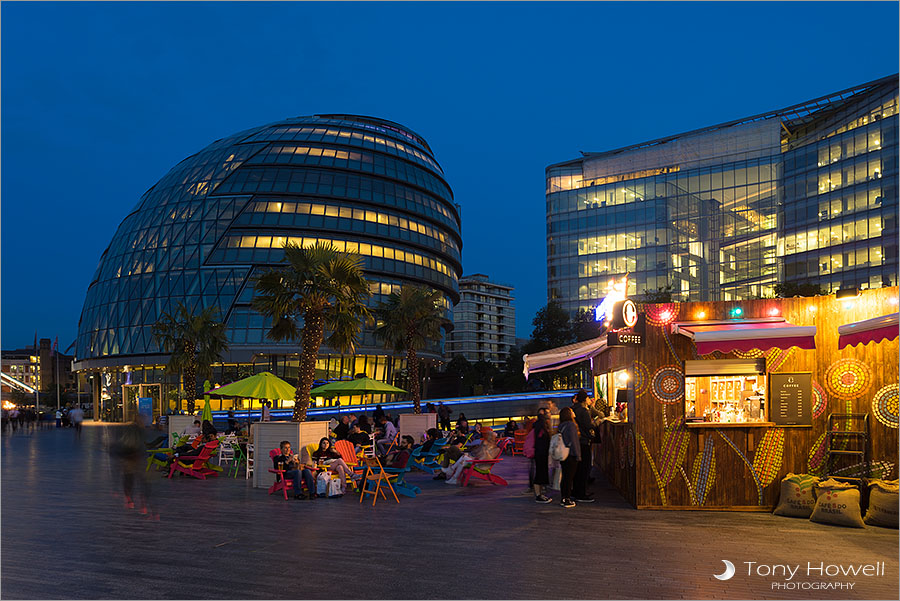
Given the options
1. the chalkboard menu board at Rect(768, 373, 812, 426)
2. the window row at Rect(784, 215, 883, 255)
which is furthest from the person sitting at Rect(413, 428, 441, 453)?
the window row at Rect(784, 215, 883, 255)

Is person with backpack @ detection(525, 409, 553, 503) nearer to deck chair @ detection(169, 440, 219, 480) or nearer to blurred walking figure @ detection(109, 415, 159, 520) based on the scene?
blurred walking figure @ detection(109, 415, 159, 520)

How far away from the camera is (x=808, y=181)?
72.4 meters

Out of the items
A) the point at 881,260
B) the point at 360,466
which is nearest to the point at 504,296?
the point at 881,260

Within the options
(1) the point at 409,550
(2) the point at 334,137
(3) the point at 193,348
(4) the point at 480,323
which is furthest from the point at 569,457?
(4) the point at 480,323

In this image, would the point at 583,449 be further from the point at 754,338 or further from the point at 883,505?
the point at 883,505

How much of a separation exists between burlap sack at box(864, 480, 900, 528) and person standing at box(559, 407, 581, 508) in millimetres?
4806

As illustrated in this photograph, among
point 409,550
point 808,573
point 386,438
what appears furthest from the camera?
point 386,438

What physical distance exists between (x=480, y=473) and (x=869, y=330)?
9.11 metres

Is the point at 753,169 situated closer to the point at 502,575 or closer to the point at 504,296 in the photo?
the point at 502,575

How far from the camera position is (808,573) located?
804 centimetres

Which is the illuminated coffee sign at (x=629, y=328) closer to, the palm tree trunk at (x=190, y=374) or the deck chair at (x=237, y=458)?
the deck chair at (x=237, y=458)

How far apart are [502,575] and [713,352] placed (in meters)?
6.54

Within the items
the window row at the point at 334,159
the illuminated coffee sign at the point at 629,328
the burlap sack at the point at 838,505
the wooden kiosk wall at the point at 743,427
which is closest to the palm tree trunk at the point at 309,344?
the illuminated coffee sign at the point at 629,328

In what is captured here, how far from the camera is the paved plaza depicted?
7.54 meters
